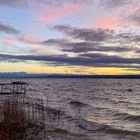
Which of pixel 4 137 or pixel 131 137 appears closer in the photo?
pixel 4 137

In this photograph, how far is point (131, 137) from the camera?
2262 cm

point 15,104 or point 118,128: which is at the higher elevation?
point 15,104

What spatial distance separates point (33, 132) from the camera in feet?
65.7

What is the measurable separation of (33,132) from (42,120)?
5.55 metres

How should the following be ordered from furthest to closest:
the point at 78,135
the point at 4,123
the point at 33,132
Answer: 1. the point at 78,135
2. the point at 33,132
3. the point at 4,123

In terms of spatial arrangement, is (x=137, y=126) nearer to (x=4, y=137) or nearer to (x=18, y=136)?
(x=18, y=136)

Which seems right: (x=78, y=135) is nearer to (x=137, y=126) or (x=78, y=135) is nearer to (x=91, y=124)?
(x=91, y=124)

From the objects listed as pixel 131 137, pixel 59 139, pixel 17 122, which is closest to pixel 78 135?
pixel 59 139

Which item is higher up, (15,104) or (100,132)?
(15,104)

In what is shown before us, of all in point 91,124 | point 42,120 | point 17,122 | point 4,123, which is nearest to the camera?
point 4,123

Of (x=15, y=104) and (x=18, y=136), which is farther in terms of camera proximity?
(x=15, y=104)

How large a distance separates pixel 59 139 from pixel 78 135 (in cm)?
232

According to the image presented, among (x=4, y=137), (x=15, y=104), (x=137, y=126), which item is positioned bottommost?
(x=137, y=126)

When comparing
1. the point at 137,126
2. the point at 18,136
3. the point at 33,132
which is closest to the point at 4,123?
the point at 18,136
